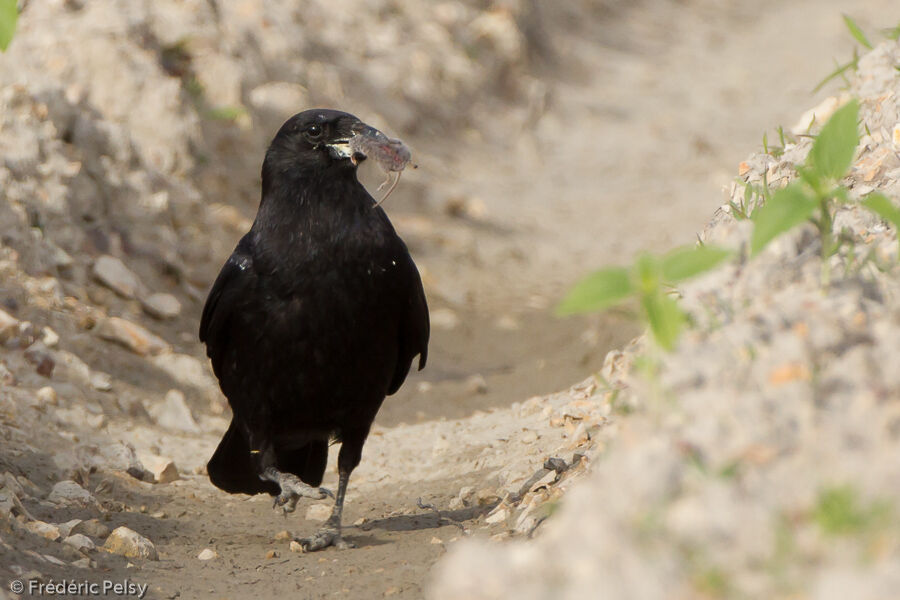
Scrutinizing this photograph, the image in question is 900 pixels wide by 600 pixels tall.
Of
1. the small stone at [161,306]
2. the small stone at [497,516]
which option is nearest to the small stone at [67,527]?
the small stone at [497,516]

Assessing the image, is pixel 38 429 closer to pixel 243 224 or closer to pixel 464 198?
pixel 243 224

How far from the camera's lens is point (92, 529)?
3836mm

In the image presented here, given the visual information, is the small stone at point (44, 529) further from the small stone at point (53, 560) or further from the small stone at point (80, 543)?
the small stone at point (53, 560)

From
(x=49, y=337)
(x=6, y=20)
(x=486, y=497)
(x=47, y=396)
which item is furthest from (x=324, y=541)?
(x=49, y=337)

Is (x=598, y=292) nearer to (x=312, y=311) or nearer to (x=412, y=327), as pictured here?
(x=312, y=311)

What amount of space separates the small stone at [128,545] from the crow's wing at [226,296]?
82 centimetres

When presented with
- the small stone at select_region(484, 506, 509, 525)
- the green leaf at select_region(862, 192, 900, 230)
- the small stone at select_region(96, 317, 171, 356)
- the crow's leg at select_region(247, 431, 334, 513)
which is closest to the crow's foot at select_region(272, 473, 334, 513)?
the crow's leg at select_region(247, 431, 334, 513)

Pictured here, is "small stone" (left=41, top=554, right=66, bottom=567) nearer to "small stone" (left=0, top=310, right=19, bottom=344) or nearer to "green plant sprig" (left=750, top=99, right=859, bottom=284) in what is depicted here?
"small stone" (left=0, top=310, right=19, bottom=344)

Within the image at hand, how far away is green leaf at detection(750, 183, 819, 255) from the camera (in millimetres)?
2051

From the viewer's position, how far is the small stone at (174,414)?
5.48 metres

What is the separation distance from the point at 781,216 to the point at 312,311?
216 centimetres

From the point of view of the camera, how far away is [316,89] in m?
9.06

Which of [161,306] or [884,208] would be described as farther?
[161,306]

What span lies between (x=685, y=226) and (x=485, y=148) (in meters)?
2.23
